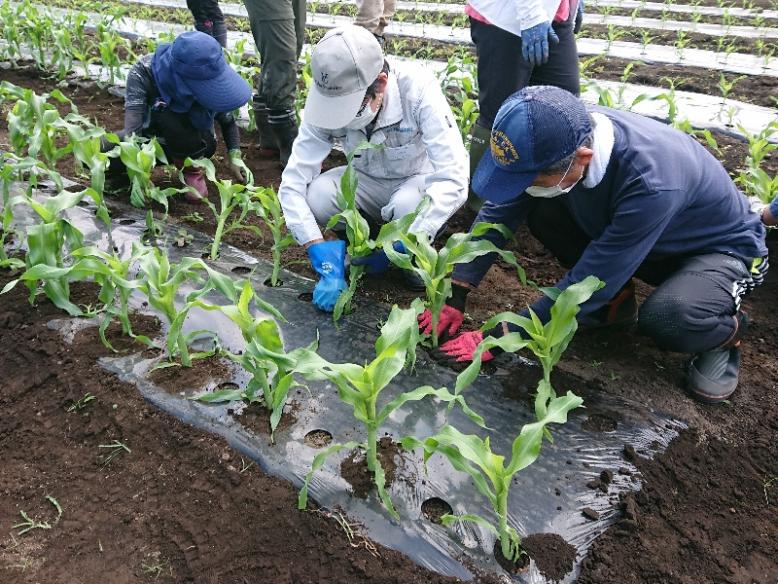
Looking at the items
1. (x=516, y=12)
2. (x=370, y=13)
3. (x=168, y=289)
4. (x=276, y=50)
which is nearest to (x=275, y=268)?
(x=168, y=289)

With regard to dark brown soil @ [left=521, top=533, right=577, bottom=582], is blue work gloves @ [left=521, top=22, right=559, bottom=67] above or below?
above

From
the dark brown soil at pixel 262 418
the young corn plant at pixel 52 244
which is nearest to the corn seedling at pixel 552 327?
the dark brown soil at pixel 262 418

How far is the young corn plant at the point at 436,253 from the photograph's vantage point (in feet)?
6.65

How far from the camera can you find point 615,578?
1.49 meters

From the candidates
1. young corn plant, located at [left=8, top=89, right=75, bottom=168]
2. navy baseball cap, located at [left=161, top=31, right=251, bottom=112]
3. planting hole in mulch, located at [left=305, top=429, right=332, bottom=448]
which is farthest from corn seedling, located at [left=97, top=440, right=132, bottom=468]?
navy baseball cap, located at [left=161, top=31, right=251, bottom=112]

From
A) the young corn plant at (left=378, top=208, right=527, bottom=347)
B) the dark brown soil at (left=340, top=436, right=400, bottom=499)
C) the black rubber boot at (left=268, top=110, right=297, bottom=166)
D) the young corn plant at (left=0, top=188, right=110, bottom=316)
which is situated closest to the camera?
the dark brown soil at (left=340, top=436, right=400, bottom=499)

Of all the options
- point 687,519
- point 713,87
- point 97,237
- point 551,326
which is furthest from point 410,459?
point 713,87

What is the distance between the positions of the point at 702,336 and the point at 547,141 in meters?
0.91

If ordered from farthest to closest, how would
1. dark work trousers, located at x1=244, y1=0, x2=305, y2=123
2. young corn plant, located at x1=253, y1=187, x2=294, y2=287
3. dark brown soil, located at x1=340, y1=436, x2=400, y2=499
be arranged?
dark work trousers, located at x1=244, y1=0, x2=305, y2=123
young corn plant, located at x1=253, y1=187, x2=294, y2=287
dark brown soil, located at x1=340, y1=436, x2=400, y2=499

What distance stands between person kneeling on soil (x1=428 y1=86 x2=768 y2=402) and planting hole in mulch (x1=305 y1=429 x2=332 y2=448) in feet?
1.76

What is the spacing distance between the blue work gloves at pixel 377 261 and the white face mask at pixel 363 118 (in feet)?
1.59

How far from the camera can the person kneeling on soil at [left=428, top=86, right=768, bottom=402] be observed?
5.42 ft

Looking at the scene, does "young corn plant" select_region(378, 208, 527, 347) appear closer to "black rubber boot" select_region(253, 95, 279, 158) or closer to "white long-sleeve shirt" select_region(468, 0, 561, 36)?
"white long-sleeve shirt" select_region(468, 0, 561, 36)

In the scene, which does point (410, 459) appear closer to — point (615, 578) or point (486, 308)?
point (615, 578)
